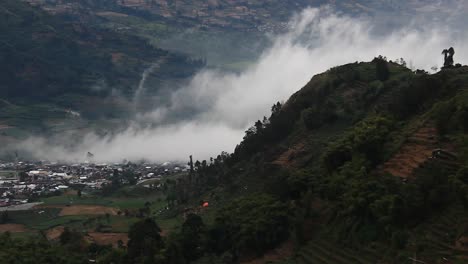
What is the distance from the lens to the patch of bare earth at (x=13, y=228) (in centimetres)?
4800

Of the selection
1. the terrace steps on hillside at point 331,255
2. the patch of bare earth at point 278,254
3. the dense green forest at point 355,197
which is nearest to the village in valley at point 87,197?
the dense green forest at point 355,197

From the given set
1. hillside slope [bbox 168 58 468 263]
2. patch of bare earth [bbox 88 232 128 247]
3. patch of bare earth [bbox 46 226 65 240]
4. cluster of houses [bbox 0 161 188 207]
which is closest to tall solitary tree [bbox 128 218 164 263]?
hillside slope [bbox 168 58 468 263]

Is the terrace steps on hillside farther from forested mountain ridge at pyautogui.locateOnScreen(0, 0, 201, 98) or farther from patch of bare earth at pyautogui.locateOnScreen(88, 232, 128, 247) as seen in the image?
forested mountain ridge at pyautogui.locateOnScreen(0, 0, 201, 98)

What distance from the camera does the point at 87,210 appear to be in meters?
55.0

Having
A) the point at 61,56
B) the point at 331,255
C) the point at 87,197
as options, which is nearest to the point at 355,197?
the point at 331,255

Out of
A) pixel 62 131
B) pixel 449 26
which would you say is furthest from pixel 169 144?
pixel 449 26

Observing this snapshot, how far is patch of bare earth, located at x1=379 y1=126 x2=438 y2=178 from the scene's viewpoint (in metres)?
21.6

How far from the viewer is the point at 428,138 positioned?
22500 mm

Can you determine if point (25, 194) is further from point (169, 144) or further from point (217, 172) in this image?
point (169, 144)

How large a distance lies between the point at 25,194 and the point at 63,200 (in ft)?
22.9

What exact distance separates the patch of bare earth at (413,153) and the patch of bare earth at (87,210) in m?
34.2

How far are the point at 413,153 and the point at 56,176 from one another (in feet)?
200

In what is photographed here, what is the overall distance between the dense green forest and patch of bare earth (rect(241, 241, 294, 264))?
0.61 feet

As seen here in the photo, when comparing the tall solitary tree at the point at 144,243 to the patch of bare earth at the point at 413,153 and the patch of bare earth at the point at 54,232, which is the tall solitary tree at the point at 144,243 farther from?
the patch of bare earth at the point at 54,232
